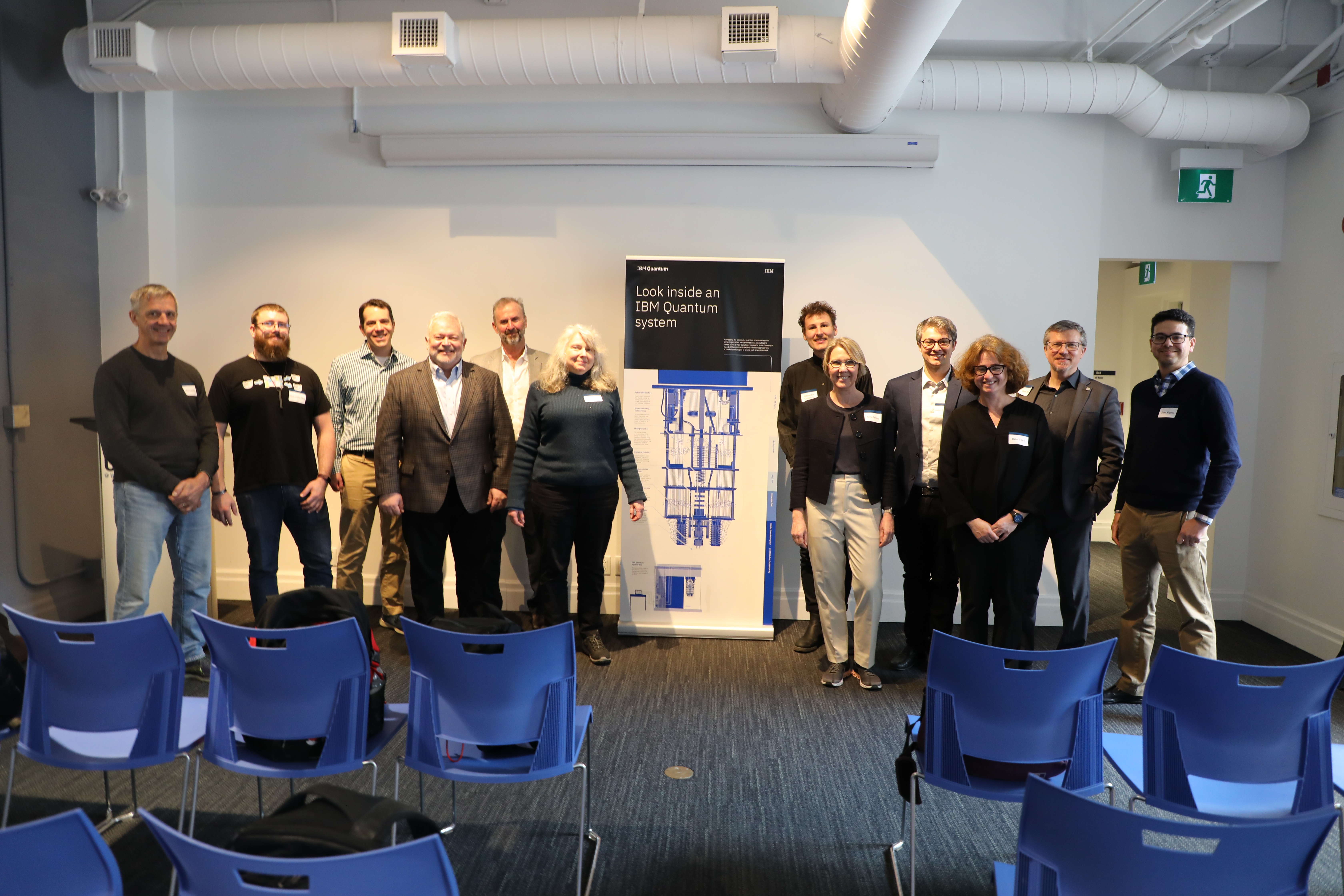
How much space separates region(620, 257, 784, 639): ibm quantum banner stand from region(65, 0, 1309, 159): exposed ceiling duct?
1.02 meters

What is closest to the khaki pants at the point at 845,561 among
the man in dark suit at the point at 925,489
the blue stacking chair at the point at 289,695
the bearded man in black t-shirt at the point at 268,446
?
the man in dark suit at the point at 925,489

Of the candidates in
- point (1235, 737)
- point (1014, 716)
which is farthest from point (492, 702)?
point (1235, 737)

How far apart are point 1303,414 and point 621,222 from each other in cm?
426

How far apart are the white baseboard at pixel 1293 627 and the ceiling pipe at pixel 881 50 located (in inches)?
150

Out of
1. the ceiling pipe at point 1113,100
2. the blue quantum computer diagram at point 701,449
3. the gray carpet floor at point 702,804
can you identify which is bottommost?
the gray carpet floor at point 702,804

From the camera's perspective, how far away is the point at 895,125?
490cm

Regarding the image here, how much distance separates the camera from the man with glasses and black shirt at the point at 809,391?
4.39 meters

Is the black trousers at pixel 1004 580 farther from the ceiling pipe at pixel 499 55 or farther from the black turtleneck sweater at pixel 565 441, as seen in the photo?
the ceiling pipe at pixel 499 55

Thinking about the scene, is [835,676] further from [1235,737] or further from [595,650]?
[1235,737]

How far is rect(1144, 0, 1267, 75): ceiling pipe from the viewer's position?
3646mm

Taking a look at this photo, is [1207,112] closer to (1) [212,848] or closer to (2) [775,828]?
(2) [775,828]

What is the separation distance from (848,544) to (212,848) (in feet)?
10.5

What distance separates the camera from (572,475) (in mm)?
4074

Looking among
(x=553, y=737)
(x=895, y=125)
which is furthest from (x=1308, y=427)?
(x=553, y=737)
